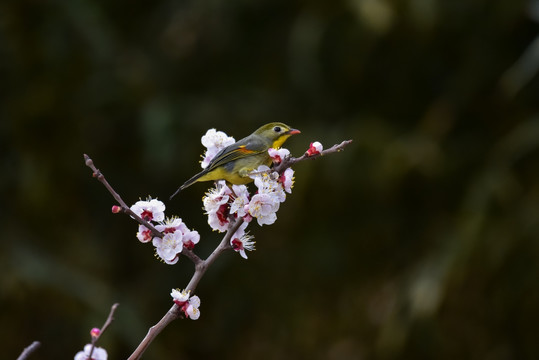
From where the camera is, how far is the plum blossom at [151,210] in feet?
4.22

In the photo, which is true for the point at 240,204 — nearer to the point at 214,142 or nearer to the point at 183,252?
the point at 183,252

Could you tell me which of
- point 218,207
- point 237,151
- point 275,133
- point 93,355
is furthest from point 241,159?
point 93,355

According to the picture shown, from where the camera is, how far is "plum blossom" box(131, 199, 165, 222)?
1287mm

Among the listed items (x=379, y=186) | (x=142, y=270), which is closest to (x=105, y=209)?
(x=142, y=270)

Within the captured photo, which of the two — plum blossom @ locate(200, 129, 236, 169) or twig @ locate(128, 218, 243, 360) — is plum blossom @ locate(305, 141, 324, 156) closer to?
twig @ locate(128, 218, 243, 360)

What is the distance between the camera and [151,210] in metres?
1.30

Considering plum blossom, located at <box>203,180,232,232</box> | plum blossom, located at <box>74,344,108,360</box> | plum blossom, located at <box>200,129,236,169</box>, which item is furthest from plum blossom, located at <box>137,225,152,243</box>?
plum blossom, located at <box>200,129,236,169</box>

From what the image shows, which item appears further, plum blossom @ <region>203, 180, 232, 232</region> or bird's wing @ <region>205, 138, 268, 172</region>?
bird's wing @ <region>205, 138, 268, 172</region>

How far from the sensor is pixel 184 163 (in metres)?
4.87

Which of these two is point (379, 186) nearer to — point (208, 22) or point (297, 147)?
point (297, 147)

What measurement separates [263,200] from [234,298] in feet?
12.8

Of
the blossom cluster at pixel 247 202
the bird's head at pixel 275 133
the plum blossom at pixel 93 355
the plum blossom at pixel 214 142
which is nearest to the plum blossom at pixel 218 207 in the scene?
the blossom cluster at pixel 247 202

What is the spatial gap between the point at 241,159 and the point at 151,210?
0.40 metres

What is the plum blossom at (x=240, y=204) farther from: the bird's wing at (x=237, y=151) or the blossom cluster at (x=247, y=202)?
the bird's wing at (x=237, y=151)
